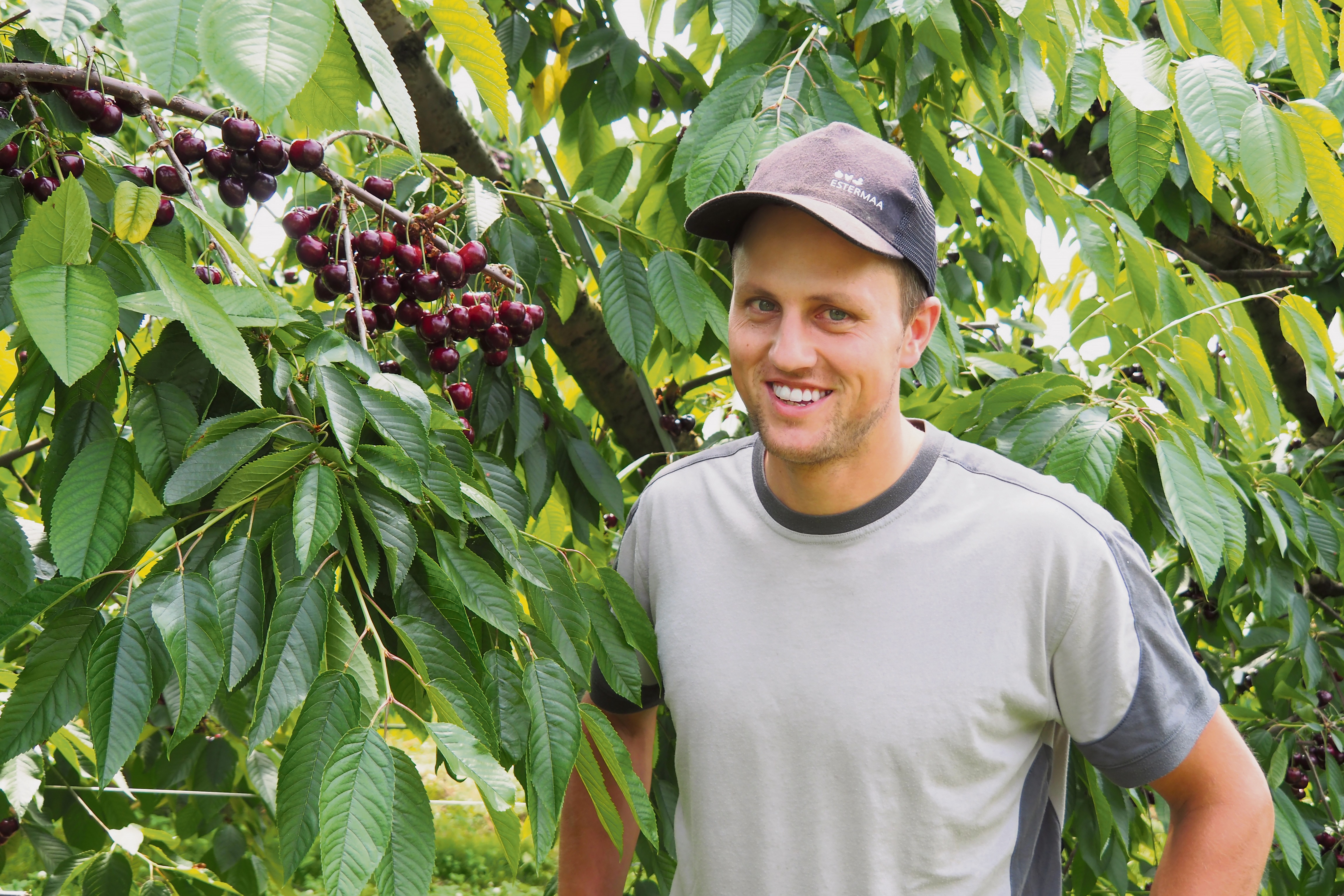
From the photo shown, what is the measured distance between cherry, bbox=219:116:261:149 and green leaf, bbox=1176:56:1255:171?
1.11 m

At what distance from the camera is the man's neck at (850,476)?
4.42ft

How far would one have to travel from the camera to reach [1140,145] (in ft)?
5.35

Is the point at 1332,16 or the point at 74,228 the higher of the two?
the point at 1332,16

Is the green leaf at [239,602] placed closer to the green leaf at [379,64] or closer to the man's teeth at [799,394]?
the green leaf at [379,64]

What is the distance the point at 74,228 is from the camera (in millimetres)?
901

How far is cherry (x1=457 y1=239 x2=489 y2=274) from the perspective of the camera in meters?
1.48

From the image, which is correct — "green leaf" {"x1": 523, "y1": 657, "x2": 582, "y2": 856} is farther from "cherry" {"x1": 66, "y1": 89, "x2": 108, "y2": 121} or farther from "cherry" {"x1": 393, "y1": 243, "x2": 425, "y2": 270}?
"cherry" {"x1": 66, "y1": 89, "x2": 108, "y2": 121}

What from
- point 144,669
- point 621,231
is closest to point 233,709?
point 144,669

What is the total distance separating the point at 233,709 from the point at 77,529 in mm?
230

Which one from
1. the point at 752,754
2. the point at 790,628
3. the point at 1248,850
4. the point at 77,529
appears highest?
the point at 77,529

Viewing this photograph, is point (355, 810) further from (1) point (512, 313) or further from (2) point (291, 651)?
(1) point (512, 313)

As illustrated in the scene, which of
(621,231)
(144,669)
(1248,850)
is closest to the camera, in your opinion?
(144,669)

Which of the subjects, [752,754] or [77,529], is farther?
[752,754]

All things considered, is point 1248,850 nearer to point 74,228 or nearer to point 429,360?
point 429,360
